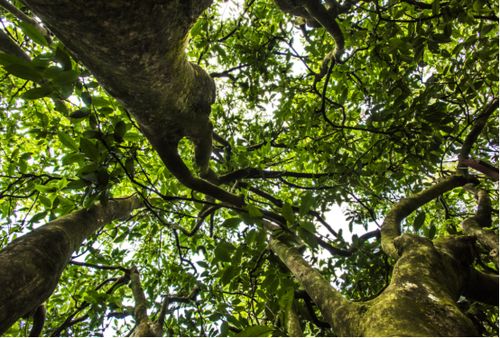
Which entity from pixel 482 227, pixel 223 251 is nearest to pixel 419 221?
pixel 482 227

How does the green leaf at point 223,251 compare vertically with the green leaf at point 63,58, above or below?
below

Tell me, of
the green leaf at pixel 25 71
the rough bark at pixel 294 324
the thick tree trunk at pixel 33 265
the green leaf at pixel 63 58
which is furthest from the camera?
the rough bark at pixel 294 324

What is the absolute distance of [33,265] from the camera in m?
1.74

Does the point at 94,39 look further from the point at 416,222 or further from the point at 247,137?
the point at 247,137

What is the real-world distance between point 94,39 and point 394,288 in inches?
69.3

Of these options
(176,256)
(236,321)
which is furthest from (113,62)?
(176,256)

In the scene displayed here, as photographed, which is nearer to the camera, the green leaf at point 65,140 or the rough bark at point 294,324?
the green leaf at point 65,140

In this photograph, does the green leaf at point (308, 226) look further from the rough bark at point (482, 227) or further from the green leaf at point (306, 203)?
the rough bark at point (482, 227)

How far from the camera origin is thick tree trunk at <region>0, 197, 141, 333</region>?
1543 mm

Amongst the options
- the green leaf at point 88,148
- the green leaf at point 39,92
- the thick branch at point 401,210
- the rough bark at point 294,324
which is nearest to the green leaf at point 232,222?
the green leaf at point 88,148

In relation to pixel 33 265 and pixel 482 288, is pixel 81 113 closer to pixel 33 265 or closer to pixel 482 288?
A: pixel 33 265

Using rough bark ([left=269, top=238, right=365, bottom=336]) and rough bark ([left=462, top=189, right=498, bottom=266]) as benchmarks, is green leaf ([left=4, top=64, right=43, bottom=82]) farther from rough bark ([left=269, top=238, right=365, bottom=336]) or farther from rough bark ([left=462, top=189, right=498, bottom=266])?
rough bark ([left=462, top=189, right=498, bottom=266])

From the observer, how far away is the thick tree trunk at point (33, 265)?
1.54 m

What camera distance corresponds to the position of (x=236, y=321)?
→ 1.77 metres
